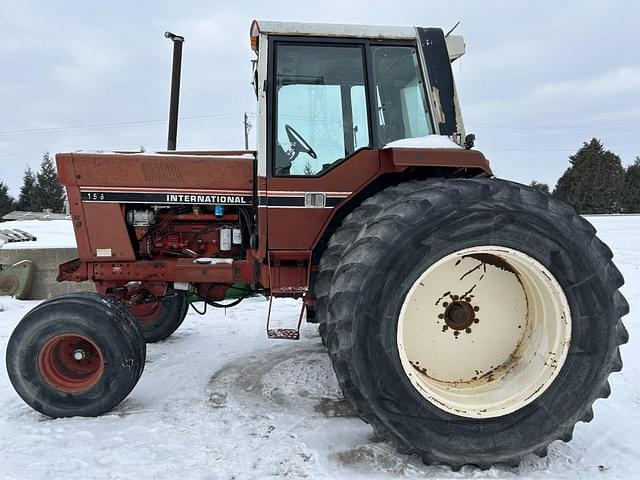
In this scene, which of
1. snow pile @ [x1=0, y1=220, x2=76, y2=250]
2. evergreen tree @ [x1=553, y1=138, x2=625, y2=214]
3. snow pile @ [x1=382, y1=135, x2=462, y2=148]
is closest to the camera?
snow pile @ [x1=382, y1=135, x2=462, y2=148]

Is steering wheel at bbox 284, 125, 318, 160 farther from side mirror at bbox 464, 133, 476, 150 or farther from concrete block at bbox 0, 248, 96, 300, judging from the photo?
concrete block at bbox 0, 248, 96, 300

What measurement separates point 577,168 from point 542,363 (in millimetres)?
43867

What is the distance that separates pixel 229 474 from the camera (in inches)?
89.2

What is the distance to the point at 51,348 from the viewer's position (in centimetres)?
297

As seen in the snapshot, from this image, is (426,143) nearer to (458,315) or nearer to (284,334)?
(458,315)

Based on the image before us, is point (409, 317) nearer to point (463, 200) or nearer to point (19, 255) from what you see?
point (463, 200)

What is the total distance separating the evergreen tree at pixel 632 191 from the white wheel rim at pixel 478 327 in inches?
1906

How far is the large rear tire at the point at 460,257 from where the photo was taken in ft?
7.54

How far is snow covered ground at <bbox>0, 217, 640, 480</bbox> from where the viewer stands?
230 cm

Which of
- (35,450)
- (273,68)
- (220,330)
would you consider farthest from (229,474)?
(220,330)

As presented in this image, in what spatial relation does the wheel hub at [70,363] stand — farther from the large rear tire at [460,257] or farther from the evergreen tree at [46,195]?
the evergreen tree at [46,195]

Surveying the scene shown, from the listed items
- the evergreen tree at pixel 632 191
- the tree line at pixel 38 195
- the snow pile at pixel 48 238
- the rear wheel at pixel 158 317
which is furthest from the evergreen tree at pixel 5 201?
the evergreen tree at pixel 632 191

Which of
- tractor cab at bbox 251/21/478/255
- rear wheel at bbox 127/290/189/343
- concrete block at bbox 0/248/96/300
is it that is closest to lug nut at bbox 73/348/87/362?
tractor cab at bbox 251/21/478/255

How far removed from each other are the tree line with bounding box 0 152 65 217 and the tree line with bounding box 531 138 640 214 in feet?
139
